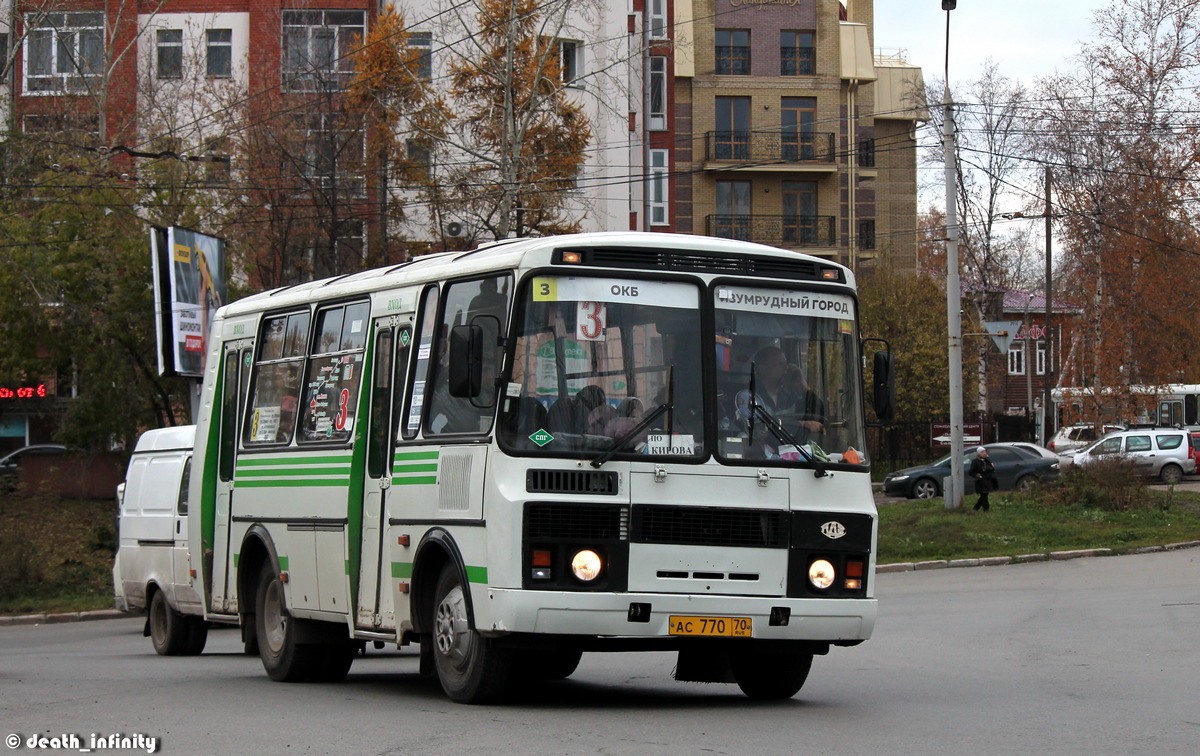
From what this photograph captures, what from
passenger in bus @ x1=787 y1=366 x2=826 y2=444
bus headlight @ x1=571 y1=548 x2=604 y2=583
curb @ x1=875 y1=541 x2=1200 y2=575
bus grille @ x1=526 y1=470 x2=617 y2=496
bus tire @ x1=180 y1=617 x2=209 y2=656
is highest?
passenger in bus @ x1=787 y1=366 x2=826 y2=444

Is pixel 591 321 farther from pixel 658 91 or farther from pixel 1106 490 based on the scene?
pixel 658 91

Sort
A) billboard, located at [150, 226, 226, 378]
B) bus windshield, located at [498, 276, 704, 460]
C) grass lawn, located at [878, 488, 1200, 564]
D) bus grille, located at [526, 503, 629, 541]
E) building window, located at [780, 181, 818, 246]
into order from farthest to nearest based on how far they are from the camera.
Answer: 1. building window, located at [780, 181, 818, 246]
2. billboard, located at [150, 226, 226, 378]
3. grass lawn, located at [878, 488, 1200, 564]
4. bus windshield, located at [498, 276, 704, 460]
5. bus grille, located at [526, 503, 629, 541]

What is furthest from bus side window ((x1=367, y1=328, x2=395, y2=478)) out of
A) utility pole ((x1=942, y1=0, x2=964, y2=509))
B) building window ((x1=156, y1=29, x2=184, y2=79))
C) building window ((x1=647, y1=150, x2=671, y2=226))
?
building window ((x1=647, y1=150, x2=671, y2=226))

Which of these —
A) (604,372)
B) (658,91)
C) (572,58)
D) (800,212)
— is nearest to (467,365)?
(604,372)

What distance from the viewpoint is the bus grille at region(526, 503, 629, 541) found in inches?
→ 380

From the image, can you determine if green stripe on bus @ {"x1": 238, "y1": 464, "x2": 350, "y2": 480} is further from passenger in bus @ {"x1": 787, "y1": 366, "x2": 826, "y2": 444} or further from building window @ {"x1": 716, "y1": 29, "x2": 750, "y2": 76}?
building window @ {"x1": 716, "y1": 29, "x2": 750, "y2": 76}

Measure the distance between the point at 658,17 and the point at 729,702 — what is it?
165 feet

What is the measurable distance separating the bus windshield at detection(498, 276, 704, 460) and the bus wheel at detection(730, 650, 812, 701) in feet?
6.53

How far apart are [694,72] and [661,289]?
55141mm

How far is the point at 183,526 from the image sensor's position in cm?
1805

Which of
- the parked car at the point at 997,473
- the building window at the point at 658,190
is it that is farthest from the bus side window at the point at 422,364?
the building window at the point at 658,190

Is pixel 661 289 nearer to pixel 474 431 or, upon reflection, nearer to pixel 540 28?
pixel 474 431

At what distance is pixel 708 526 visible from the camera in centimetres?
999

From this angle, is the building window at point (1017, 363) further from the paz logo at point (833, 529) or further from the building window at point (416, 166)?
the paz logo at point (833, 529)
